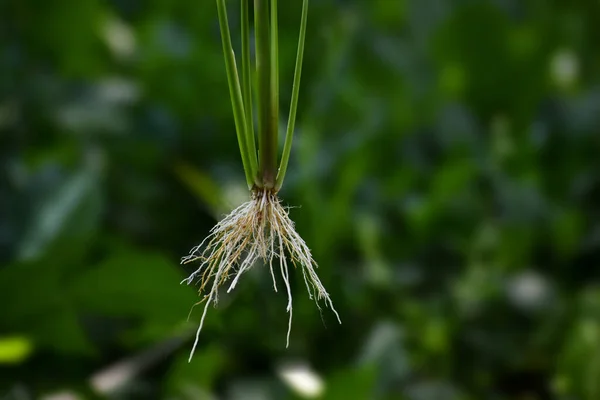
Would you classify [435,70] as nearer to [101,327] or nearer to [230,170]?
[230,170]

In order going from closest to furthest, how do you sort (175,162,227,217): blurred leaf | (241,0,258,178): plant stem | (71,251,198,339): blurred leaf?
(241,0,258,178): plant stem → (71,251,198,339): blurred leaf → (175,162,227,217): blurred leaf

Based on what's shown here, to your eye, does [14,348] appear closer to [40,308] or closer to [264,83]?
[40,308]

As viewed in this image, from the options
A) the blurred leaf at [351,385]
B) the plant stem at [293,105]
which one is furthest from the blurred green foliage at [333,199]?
the plant stem at [293,105]

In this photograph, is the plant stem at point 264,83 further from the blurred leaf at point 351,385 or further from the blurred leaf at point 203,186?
the blurred leaf at point 203,186

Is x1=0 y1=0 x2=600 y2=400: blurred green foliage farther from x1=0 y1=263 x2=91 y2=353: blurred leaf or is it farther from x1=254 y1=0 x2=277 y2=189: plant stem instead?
x1=254 y1=0 x2=277 y2=189: plant stem

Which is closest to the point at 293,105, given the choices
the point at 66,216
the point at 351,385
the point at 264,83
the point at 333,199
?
the point at 264,83

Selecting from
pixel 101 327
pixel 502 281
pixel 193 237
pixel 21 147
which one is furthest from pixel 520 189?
pixel 21 147

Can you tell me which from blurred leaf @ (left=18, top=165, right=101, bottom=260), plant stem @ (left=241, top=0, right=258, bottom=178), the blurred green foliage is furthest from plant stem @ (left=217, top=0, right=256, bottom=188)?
blurred leaf @ (left=18, top=165, right=101, bottom=260)
